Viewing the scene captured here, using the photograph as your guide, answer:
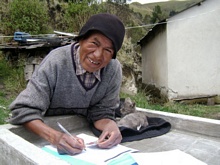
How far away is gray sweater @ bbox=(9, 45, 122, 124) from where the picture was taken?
151cm

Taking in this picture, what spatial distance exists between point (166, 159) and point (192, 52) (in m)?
7.34

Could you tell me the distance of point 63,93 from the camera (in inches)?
67.3

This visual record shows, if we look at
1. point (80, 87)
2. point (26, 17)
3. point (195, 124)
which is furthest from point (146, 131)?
point (26, 17)

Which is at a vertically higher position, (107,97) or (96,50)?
(96,50)

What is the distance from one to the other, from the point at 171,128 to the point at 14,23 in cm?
771

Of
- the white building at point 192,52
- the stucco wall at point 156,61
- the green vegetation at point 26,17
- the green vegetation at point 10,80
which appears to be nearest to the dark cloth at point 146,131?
the green vegetation at point 10,80

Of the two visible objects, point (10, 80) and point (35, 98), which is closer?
point (35, 98)

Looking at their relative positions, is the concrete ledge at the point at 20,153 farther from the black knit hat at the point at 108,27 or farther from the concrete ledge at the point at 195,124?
the concrete ledge at the point at 195,124

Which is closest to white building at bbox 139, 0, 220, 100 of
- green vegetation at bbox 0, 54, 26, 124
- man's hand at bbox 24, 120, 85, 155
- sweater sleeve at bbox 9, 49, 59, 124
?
green vegetation at bbox 0, 54, 26, 124

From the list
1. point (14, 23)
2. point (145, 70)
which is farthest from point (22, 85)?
point (145, 70)

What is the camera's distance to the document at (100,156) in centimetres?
123

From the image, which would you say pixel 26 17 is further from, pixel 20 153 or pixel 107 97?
pixel 20 153

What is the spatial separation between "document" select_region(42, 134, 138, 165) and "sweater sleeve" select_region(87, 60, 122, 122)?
0.45 meters

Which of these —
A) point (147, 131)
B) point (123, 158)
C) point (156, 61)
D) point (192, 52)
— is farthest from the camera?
point (156, 61)
